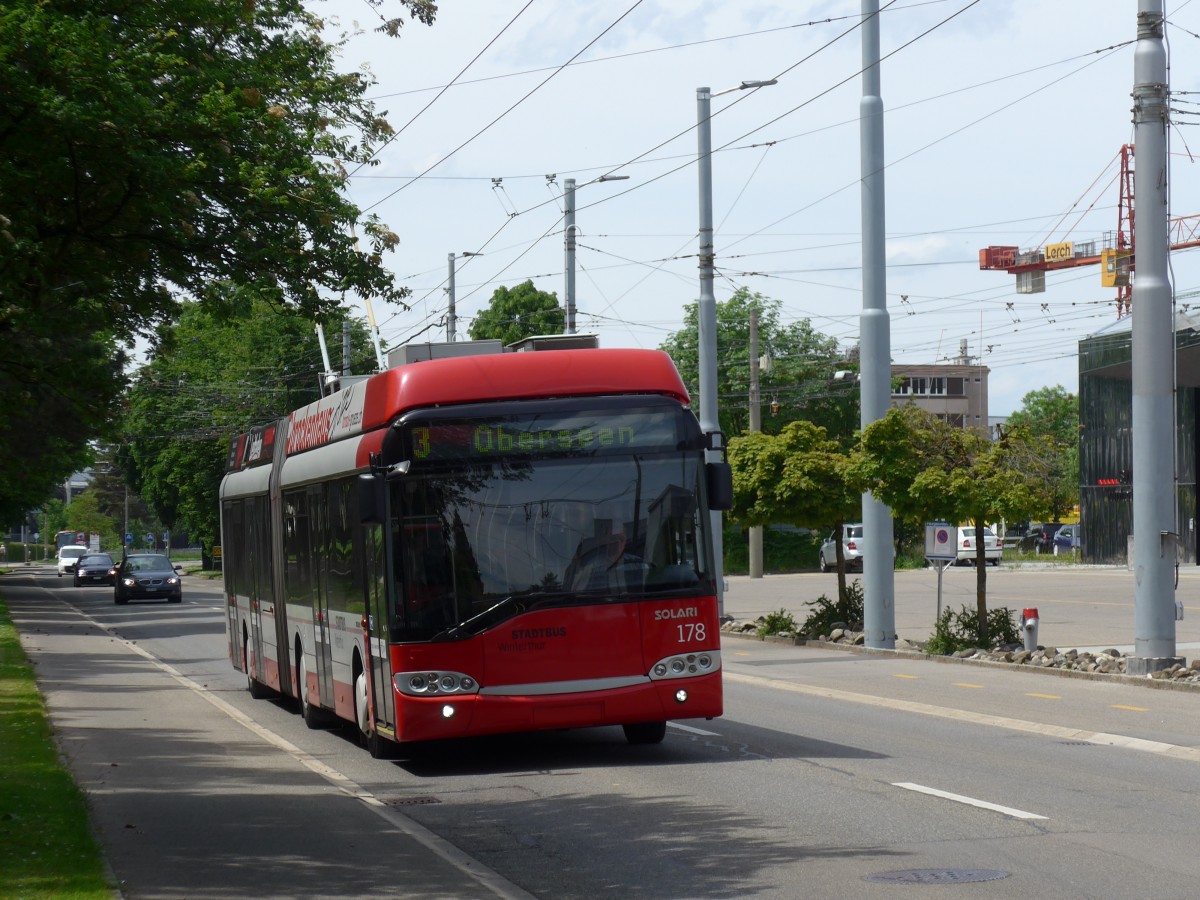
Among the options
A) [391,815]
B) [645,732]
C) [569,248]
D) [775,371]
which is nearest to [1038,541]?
[775,371]

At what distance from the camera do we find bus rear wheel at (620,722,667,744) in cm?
1380

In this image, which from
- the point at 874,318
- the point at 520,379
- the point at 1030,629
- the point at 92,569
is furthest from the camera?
the point at 92,569

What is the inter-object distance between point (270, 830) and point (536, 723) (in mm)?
2689

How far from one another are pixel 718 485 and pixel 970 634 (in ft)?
39.2

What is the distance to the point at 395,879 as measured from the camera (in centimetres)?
819

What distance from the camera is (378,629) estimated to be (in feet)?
41.2

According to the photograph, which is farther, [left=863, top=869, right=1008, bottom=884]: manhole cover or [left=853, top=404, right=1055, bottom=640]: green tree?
[left=853, top=404, right=1055, bottom=640]: green tree

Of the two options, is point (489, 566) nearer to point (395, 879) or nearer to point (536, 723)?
point (536, 723)

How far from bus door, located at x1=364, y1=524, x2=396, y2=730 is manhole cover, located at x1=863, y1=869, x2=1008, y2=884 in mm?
4980

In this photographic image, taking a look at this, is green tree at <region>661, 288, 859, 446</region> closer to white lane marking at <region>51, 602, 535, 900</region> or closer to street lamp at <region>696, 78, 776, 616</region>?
street lamp at <region>696, 78, 776, 616</region>

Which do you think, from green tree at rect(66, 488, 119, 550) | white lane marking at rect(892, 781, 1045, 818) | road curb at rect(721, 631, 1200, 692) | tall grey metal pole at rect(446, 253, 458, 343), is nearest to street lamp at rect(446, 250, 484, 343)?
tall grey metal pole at rect(446, 253, 458, 343)

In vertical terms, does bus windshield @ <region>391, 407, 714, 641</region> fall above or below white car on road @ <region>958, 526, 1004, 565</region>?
above

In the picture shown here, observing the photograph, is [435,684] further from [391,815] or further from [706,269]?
[706,269]

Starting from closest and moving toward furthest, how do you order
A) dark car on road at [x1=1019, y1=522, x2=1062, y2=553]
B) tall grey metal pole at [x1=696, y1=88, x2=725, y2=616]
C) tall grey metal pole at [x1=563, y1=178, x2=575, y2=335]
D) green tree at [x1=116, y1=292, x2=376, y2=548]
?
tall grey metal pole at [x1=696, y1=88, x2=725, y2=616] < tall grey metal pole at [x1=563, y1=178, x2=575, y2=335] < green tree at [x1=116, y1=292, x2=376, y2=548] < dark car on road at [x1=1019, y1=522, x2=1062, y2=553]
